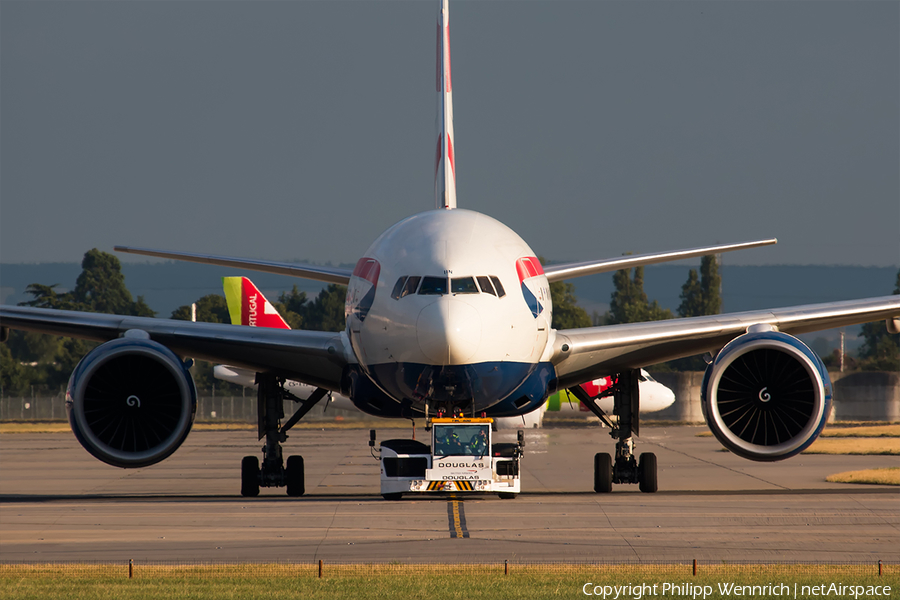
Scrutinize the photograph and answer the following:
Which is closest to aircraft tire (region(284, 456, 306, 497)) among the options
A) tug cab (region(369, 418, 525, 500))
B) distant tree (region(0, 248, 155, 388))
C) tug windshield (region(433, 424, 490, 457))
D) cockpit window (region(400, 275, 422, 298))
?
tug cab (region(369, 418, 525, 500))

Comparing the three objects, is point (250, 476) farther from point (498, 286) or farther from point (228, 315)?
point (228, 315)

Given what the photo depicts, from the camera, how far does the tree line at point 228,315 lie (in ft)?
306

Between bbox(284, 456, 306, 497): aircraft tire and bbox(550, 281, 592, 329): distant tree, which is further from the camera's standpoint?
bbox(550, 281, 592, 329): distant tree

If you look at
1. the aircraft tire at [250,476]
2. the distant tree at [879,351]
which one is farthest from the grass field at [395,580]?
the distant tree at [879,351]

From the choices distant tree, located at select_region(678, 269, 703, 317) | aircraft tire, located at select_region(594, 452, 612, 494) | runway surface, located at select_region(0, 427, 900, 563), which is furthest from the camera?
distant tree, located at select_region(678, 269, 703, 317)

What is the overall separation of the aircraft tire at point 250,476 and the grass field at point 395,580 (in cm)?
862

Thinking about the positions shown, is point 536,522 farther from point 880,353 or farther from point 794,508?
point 880,353

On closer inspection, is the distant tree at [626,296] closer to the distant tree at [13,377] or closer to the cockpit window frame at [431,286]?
the distant tree at [13,377]

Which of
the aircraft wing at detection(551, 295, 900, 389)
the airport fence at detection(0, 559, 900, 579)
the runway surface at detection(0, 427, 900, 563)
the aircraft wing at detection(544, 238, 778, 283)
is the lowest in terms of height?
the runway surface at detection(0, 427, 900, 563)

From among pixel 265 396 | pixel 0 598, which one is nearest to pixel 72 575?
pixel 0 598

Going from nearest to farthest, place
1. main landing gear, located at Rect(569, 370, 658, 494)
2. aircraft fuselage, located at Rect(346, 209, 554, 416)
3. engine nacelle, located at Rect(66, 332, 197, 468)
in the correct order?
aircraft fuselage, located at Rect(346, 209, 554, 416) → engine nacelle, located at Rect(66, 332, 197, 468) → main landing gear, located at Rect(569, 370, 658, 494)

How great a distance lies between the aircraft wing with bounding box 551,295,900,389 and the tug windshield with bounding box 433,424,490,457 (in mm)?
1989

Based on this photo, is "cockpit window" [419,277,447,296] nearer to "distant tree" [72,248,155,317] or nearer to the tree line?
Result: the tree line

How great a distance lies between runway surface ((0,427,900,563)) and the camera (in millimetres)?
13648
